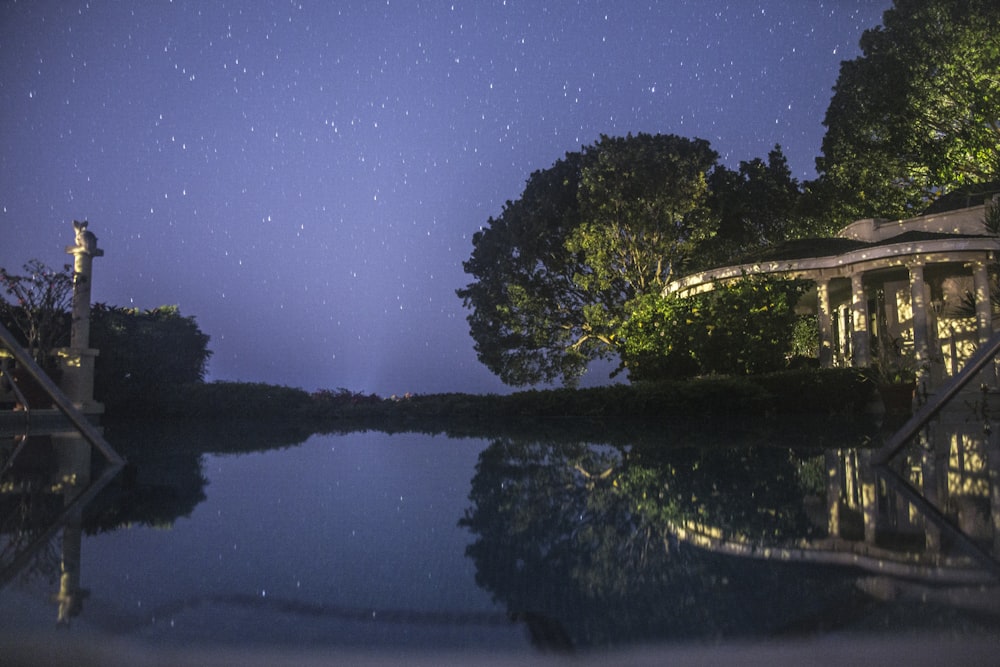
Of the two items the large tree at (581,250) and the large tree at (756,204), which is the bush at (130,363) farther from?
the large tree at (756,204)

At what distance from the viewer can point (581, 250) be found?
2262cm

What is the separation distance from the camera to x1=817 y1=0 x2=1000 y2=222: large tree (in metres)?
15.9

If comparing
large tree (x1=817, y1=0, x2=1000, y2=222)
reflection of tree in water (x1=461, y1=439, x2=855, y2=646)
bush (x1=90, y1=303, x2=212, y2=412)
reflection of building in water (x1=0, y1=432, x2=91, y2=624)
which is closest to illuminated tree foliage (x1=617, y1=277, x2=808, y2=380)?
large tree (x1=817, y1=0, x2=1000, y2=222)

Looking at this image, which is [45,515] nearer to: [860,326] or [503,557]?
[503,557]

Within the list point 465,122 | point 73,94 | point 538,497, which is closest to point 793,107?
point 73,94

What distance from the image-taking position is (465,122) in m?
78.6

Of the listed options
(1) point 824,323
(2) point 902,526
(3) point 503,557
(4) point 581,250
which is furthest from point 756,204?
(3) point 503,557

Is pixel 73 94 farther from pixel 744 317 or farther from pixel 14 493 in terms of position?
pixel 14 493

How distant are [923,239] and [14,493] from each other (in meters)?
15.7

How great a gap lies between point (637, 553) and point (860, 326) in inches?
543

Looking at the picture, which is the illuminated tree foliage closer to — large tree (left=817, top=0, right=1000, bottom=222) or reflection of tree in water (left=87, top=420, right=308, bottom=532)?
large tree (left=817, top=0, right=1000, bottom=222)

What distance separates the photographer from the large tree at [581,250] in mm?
19219

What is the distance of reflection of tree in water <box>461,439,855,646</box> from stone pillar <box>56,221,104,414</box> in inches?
453

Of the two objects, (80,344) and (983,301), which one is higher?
(983,301)
